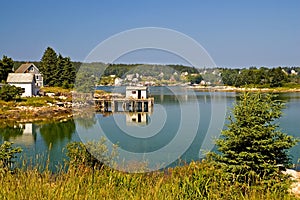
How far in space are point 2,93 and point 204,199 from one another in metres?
32.4

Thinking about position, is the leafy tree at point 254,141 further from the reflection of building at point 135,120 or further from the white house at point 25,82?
the white house at point 25,82

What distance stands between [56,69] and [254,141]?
4112 cm

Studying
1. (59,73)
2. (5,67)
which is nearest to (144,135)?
(5,67)

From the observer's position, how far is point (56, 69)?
148ft

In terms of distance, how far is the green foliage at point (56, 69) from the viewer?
45.1 meters

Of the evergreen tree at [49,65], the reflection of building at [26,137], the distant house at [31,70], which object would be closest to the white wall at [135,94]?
the reflection of building at [26,137]

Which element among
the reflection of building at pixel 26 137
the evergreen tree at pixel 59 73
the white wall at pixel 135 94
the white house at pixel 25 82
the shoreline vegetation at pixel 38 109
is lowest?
the reflection of building at pixel 26 137

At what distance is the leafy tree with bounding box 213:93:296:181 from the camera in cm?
643

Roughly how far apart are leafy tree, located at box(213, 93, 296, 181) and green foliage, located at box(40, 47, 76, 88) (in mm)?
39467

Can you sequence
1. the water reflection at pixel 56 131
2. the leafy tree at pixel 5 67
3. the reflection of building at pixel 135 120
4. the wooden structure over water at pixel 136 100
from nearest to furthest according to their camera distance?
the reflection of building at pixel 135 120 → the water reflection at pixel 56 131 → the wooden structure over water at pixel 136 100 → the leafy tree at pixel 5 67

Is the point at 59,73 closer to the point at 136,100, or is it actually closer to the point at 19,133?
the point at 136,100

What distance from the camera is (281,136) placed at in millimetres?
6797

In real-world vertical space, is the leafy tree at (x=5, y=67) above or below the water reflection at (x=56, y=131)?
above

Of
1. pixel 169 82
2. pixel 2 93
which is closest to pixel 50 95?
pixel 2 93
